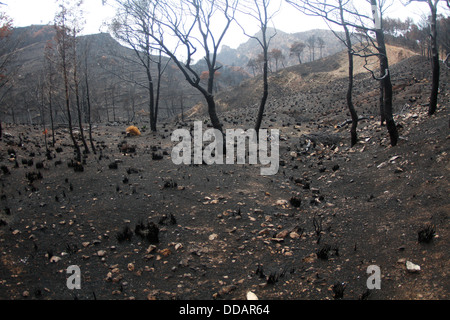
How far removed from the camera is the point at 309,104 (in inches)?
1283

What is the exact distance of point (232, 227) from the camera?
681 cm

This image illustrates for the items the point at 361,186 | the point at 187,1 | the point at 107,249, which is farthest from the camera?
the point at 187,1

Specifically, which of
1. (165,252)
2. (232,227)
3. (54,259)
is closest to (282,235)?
(232,227)

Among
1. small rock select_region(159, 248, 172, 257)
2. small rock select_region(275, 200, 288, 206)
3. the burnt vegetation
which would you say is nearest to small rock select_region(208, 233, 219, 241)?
the burnt vegetation

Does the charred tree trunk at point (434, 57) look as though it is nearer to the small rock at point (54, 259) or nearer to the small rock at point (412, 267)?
the small rock at point (412, 267)

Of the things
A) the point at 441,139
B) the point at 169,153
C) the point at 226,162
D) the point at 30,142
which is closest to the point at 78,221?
the point at 226,162

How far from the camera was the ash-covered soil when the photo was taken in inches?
184

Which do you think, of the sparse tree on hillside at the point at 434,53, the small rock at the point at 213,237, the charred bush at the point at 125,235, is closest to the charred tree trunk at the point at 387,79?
the sparse tree on hillside at the point at 434,53

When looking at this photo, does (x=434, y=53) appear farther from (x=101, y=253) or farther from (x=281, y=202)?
(x=101, y=253)

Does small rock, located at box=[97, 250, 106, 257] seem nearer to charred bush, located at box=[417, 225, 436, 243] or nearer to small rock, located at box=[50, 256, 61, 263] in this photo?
small rock, located at box=[50, 256, 61, 263]

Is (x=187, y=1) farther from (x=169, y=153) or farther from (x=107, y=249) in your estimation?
(x=107, y=249)
